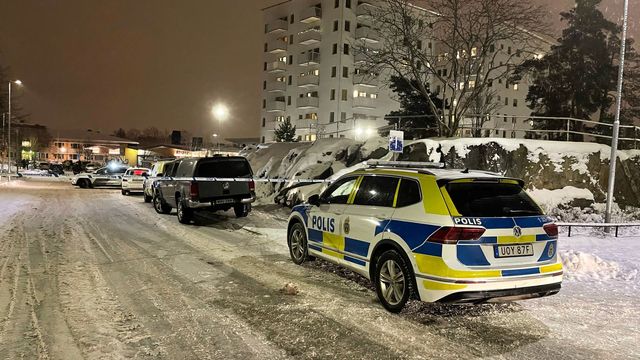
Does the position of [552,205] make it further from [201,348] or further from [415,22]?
[201,348]

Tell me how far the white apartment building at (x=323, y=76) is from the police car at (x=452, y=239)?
47387 mm

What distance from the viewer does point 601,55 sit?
35.0m

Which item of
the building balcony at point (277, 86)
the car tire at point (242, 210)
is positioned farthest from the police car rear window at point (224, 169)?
the building balcony at point (277, 86)

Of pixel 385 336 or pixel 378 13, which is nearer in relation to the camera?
pixel 385 336

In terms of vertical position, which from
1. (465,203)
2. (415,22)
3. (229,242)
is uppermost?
(415,22)

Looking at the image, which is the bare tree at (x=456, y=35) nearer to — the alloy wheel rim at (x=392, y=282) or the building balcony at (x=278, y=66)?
the alloy wheel rim at (x=392, y=282)

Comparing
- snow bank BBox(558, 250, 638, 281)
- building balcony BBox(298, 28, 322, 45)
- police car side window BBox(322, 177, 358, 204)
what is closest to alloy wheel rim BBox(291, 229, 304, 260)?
police car side window BBox(322, 177, 358, 204)

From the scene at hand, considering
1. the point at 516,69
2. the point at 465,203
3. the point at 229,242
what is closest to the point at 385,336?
the point at 465,203

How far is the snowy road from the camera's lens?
179 inches

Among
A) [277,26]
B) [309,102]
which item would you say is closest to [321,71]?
[309,102]

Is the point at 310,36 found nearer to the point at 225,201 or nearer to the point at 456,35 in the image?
the point at 456,35

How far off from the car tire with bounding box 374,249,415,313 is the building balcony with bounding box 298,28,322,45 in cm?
5837

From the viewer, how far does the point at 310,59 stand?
61312 mm

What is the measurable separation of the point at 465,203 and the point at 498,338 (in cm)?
147
